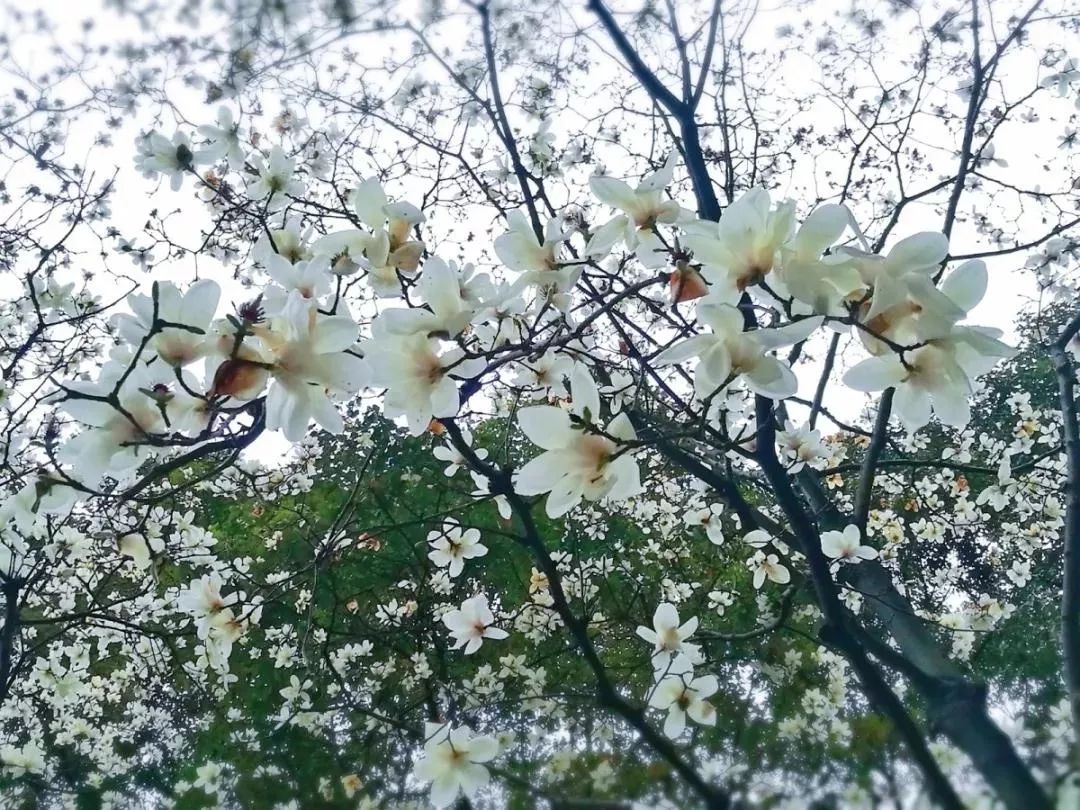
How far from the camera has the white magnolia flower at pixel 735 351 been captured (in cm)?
65

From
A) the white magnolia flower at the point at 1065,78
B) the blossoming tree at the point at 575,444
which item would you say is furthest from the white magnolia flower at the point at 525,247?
the white magnolia flower at the point at 1065,78

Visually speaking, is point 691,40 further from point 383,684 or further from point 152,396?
point 383,684

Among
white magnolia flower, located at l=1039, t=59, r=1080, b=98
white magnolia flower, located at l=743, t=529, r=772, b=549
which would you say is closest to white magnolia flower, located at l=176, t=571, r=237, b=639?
white magnolia flower, located at l=743, t=529, r=772, b=549

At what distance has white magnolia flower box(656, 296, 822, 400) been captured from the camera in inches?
25.7

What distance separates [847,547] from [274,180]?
1.61 metres

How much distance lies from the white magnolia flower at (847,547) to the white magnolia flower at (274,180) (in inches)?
60.4

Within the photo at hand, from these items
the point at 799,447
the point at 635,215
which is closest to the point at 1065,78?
the point at 799,447

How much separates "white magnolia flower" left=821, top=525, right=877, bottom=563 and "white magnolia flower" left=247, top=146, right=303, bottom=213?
1.54m

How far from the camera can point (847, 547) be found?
75.5 inches

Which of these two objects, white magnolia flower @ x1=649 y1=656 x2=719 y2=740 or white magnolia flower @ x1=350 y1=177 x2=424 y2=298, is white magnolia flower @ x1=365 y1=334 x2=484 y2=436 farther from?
white magnolia flower @ x1=649 y1=656 x2=719 y2=740

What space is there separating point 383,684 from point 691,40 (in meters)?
2.35

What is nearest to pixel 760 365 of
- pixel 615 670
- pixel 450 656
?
pixel 615 670

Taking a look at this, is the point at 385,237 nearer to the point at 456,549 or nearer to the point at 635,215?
the point at 635,215

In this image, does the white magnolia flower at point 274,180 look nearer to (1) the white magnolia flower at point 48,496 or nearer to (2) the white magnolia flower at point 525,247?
(2) the white magnolia flower at point 525,247
